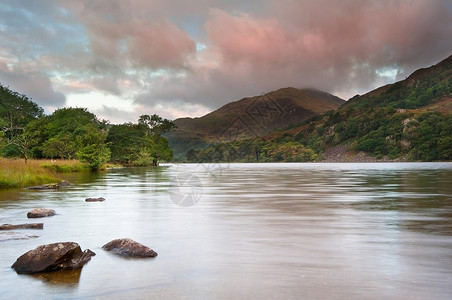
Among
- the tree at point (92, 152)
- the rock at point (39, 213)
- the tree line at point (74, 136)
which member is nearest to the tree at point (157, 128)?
the tree line at point (74, 136)

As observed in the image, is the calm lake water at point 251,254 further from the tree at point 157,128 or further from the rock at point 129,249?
the tree at point 157,128

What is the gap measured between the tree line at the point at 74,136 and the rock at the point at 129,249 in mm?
58362

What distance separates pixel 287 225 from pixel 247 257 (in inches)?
218

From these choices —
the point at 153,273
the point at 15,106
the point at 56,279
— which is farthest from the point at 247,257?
the point at 15,106

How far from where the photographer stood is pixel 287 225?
51.3 ft

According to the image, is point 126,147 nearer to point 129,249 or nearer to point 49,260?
point 129,249

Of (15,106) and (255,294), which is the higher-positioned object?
(15,106)

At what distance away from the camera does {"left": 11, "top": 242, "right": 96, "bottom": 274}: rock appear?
898 cm

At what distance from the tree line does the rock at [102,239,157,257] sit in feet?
191

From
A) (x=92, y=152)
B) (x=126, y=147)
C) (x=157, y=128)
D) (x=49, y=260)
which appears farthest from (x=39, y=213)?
(x=157, y=128)

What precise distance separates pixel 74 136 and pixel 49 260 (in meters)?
101

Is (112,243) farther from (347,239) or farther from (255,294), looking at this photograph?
(347,239)

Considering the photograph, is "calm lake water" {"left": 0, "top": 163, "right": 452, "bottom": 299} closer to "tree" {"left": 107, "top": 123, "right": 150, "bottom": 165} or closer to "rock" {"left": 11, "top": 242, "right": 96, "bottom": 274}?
"rock" {"left": 11, "top": 242, "right": 96, "bottom": 274}

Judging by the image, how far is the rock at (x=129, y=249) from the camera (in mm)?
10539
